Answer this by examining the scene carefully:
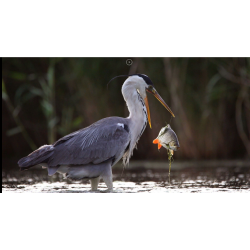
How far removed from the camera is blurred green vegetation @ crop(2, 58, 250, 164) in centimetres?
973

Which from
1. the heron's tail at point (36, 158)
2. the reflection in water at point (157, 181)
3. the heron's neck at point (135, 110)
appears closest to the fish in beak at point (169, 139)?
the heron's neck at point (135, 110)

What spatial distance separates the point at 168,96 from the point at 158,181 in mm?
3884

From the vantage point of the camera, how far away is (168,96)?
33.7 feet

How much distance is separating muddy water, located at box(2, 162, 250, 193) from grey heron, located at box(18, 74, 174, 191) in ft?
0.93

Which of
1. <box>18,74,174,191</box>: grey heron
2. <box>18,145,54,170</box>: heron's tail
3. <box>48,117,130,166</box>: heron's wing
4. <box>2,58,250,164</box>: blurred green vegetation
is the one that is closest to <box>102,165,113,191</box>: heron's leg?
<box>18,74,174,191</box>: grey heron

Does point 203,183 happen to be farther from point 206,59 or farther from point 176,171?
point 206,59

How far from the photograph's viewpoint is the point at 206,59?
9852 millimetres

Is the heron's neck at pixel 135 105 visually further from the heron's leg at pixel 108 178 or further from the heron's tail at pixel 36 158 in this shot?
the heron's tail at pixel 36 158

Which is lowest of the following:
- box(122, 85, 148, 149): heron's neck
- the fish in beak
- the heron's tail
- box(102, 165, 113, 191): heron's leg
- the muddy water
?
the muddy water

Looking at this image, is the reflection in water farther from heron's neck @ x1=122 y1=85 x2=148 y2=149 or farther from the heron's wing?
heron's neck @ x1=122 y1=85 x2=148 y2=149

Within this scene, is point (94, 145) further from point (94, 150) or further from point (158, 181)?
point (158, 181)
